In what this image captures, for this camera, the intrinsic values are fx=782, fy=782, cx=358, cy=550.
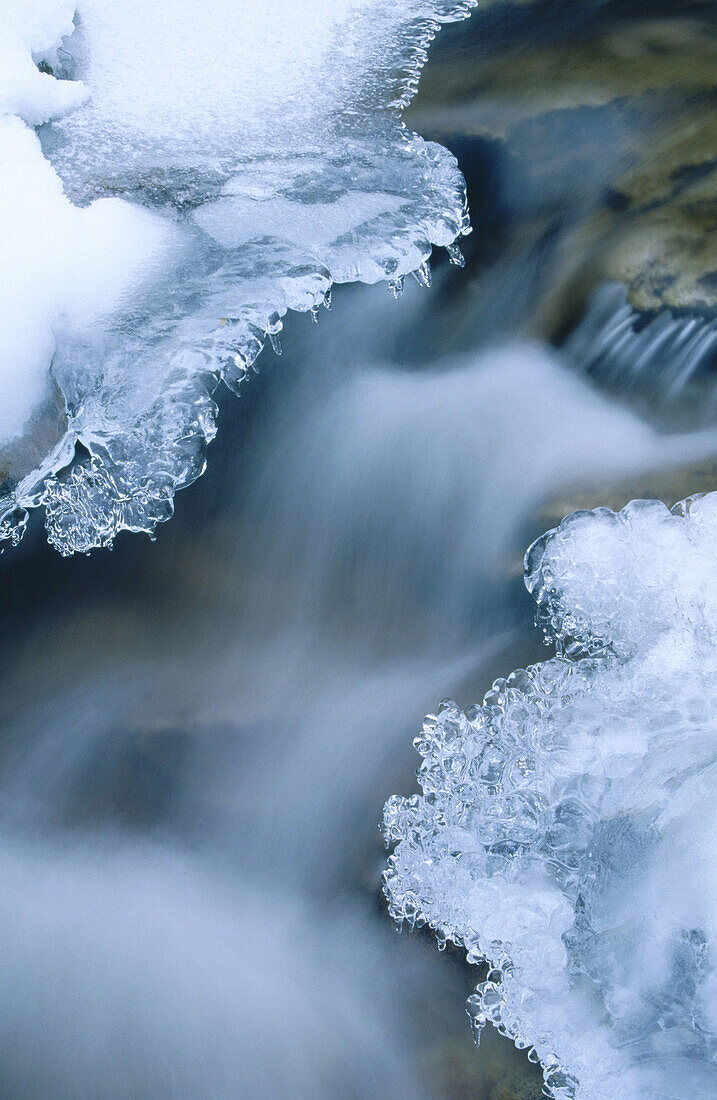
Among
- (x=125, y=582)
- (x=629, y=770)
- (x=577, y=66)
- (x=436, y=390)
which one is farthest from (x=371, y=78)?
(x=629, y=770)

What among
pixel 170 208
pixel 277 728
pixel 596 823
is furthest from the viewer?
pixel 170 208

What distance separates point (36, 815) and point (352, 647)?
1174 mm

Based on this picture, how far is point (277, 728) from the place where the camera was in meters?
2.64

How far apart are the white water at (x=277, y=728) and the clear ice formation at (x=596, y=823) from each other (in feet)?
0.56

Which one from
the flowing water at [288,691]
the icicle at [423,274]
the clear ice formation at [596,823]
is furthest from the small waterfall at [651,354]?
the icicle at [423,274]

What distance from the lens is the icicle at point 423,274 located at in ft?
9.30

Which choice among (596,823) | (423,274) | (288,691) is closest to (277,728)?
(288,691)

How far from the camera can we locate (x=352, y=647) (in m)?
2.68

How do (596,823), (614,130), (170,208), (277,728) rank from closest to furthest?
(596,823) < (277,728) < (170,208) < (614,130)

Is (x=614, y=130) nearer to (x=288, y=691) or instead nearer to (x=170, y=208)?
(x=170, y=208)

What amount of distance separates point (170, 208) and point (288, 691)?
1.75 metres

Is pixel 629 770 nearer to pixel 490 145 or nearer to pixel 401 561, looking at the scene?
pixel 401 561

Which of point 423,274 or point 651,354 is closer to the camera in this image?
point 651,354

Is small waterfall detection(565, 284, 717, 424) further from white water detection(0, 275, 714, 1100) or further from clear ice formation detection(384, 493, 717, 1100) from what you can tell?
clear ice formation detection(384, 493, 717, 1100)
